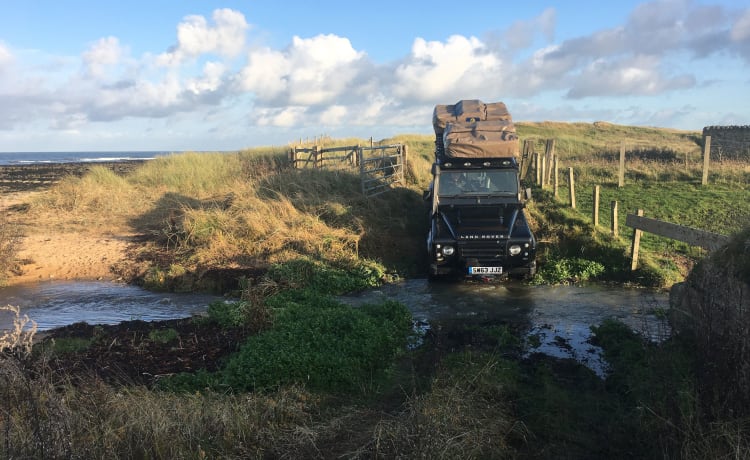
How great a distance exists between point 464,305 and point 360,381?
3.84 m

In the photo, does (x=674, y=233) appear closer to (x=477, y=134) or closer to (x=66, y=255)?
(x=477, y=134)

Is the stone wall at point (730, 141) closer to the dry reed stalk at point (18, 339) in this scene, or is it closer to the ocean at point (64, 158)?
the dry reed stalk at point (18, 339)

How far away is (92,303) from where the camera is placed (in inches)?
392

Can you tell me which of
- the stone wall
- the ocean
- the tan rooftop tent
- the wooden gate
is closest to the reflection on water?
the tan rooftop tent

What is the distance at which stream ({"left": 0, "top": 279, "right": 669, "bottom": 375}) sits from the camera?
750 centimetres

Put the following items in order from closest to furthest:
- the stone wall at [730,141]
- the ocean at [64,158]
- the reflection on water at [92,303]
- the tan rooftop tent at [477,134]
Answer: the reflection on water at [92,303] → the tan rooftop tent at [477,134] → the stone wall at [730,141] → the ocean at [64,158]

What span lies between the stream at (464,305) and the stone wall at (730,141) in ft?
80.6

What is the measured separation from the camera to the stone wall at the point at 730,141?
2868 cm

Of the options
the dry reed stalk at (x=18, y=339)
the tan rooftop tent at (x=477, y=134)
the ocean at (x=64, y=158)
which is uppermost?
the ocean at (x=64, y=158)

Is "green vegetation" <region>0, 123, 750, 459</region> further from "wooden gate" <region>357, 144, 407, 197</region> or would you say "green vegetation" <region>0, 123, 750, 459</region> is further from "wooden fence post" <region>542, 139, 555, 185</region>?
"wooden fence post" <region>542, 139, 555, 185</region>

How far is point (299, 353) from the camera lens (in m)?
5.72

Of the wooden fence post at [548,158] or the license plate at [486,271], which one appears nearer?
the license plate at [486,271]

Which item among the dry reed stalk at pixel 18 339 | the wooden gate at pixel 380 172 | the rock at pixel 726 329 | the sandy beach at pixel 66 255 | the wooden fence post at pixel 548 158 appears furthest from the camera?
the wooden fence post at pixel 548 158

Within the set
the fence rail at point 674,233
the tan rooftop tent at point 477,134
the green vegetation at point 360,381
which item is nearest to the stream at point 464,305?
the green vegetation at point 360,381
